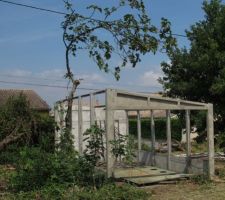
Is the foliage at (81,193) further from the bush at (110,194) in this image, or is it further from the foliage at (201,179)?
the foliage at (201,179)

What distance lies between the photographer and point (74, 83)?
13.5m

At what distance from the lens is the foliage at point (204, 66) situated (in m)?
17.6

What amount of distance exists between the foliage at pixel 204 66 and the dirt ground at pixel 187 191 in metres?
5.22

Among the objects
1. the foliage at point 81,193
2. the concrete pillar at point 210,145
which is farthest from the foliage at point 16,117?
the foliage at point 81,193

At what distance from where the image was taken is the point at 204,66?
17.7 meters

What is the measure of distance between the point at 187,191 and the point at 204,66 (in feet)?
22.2

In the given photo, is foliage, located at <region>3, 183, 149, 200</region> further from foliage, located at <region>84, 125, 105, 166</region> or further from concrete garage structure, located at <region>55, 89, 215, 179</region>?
concrete garage structure, located at <region>55, 89, 215, 179</region>

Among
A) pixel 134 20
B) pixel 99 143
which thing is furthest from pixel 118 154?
pixel 134 20

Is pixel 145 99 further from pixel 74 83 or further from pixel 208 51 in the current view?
pixel 208 51

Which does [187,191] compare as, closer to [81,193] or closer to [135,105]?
[135,105]

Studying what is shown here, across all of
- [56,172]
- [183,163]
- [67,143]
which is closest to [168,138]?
[183,163]

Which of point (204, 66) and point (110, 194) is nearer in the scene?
point (110, 194)

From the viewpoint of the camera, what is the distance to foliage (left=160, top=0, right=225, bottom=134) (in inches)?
691

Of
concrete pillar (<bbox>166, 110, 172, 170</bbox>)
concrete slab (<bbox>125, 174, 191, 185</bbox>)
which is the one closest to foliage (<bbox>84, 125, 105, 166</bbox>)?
concrete slab (<bbox>125, 174, 191, 185</bbox>)
